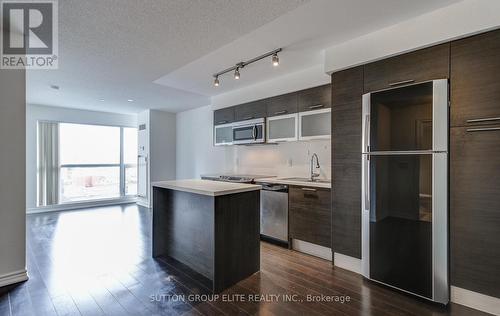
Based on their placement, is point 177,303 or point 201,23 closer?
point 177,303

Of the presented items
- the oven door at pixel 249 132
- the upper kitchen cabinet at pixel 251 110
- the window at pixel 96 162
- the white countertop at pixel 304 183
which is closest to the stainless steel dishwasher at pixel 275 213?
the white countertop at pixel 304 183

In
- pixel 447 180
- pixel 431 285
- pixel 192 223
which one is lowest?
pixel 431 285

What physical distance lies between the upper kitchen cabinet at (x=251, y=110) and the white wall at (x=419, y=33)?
1.45 m

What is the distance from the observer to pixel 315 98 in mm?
3328

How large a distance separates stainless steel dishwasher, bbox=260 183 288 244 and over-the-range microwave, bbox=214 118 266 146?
90 cm

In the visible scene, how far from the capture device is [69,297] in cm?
218

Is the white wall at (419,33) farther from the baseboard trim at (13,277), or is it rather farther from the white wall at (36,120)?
the white wall at (36,120)

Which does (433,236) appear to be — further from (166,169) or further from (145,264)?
(166,169)

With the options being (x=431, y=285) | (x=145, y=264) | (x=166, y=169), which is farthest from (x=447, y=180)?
(x=166, y=169)

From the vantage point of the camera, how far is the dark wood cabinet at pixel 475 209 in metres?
1.88

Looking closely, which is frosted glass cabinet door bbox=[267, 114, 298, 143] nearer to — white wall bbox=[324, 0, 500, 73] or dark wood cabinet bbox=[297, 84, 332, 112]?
dark wood cabinet bbox=[297, 84, 332, 112]

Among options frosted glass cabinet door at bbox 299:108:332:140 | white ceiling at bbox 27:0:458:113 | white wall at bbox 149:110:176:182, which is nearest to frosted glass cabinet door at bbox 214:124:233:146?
white ceiling at bbox 27:0:458:113

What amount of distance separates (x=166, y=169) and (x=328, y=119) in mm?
4870

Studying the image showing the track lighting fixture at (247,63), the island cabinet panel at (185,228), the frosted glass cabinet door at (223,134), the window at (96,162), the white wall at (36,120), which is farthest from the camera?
the window at (96,162)
